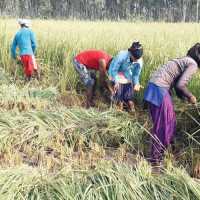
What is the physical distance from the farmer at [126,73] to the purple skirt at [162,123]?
742 millimetres

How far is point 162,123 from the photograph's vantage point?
2416mm

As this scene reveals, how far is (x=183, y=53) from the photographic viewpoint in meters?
3.74

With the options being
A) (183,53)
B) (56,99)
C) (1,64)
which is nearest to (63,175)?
(56,99)

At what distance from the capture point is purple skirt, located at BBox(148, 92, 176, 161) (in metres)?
2.38

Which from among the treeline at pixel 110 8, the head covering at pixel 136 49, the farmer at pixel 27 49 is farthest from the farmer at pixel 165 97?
the treeline at pixel 110 8

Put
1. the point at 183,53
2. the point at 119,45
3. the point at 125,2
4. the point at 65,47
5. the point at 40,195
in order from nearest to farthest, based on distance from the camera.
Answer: the point at 40,195
the point at 183,53
the point at 119,45
the point at 65,47
the point at 125,2

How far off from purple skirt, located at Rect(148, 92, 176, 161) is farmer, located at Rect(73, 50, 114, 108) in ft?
3.50

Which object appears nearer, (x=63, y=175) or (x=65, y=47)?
(x=63, y=175)

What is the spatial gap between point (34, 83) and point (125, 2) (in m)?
32.7

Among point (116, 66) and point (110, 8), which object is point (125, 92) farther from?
point (110, 8)

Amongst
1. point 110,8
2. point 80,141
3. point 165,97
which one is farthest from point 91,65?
point 110,8

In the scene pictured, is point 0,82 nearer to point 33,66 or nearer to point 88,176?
point 33,66

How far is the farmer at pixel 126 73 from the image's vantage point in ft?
9.76

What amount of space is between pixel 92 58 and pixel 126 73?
54cm
